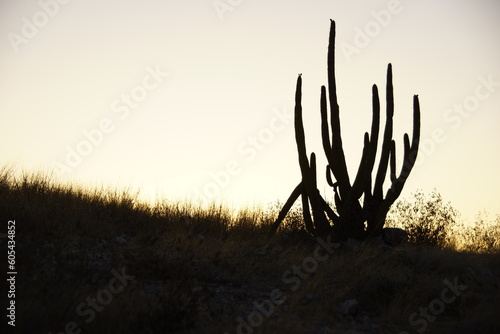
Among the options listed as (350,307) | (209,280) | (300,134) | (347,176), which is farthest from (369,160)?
(209,280)

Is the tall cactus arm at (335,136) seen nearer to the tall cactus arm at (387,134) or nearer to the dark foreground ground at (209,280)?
the tall cactus arm at (387,134)

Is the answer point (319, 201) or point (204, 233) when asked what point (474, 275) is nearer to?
point (319, 201)

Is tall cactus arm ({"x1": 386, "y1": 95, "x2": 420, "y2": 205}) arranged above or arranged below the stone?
above

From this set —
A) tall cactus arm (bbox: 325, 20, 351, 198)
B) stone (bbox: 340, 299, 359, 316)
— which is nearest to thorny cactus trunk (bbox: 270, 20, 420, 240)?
tall cactus arm (bbox: 325, 20, 351, 198)

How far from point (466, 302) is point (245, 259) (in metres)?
Result: 3.26

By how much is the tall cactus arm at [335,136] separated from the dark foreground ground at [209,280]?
1.30 meters

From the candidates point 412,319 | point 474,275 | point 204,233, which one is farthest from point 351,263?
point 204,233

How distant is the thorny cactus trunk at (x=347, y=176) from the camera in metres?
9.88

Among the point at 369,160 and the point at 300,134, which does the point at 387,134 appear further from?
the point at 300,134

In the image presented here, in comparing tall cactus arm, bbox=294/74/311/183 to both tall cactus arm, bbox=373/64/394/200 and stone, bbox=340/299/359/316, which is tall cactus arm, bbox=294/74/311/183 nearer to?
tall cactus arm, bbox=373/64/394/200

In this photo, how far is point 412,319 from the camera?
21.4 ft

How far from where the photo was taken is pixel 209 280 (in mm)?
7262

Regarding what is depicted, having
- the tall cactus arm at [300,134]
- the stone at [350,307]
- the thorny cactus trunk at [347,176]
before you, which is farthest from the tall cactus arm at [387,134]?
the stone at [350,307]

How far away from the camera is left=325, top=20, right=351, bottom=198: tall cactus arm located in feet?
32.8
